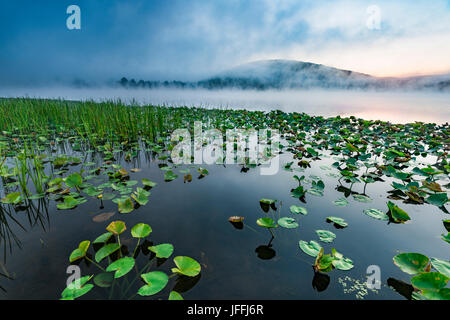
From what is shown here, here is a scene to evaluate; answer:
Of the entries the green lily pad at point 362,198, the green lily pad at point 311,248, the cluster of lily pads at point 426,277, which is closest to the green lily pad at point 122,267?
the green lily pad at point 311,248

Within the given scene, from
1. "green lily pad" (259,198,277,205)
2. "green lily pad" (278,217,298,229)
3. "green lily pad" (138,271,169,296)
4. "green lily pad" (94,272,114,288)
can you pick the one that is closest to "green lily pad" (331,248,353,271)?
"green lily pad" (278,217,298,229)

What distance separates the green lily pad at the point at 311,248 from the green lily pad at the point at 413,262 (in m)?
0.50

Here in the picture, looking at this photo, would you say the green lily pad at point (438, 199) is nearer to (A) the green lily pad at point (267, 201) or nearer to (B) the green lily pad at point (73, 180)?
(A) the green lily pad at point (267, 201)

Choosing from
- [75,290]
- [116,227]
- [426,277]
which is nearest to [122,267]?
[75,290]

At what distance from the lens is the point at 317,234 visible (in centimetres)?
179

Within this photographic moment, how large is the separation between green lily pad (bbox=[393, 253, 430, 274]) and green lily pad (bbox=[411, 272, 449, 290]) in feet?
0.48

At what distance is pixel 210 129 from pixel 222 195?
4741mm

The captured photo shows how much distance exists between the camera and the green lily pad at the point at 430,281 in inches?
40.9

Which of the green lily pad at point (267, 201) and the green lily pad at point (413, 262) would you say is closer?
the green lily pad at point (413, 262)

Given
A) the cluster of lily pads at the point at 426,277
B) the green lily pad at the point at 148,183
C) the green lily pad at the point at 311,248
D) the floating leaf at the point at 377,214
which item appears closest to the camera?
the cluster of lily pads at the point at 426,277

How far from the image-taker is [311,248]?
1.54m

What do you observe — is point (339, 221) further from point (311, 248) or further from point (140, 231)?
point (140, 231)

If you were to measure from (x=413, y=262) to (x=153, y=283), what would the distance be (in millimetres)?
1698

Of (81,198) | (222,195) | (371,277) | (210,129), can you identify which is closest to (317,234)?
(371,277)
